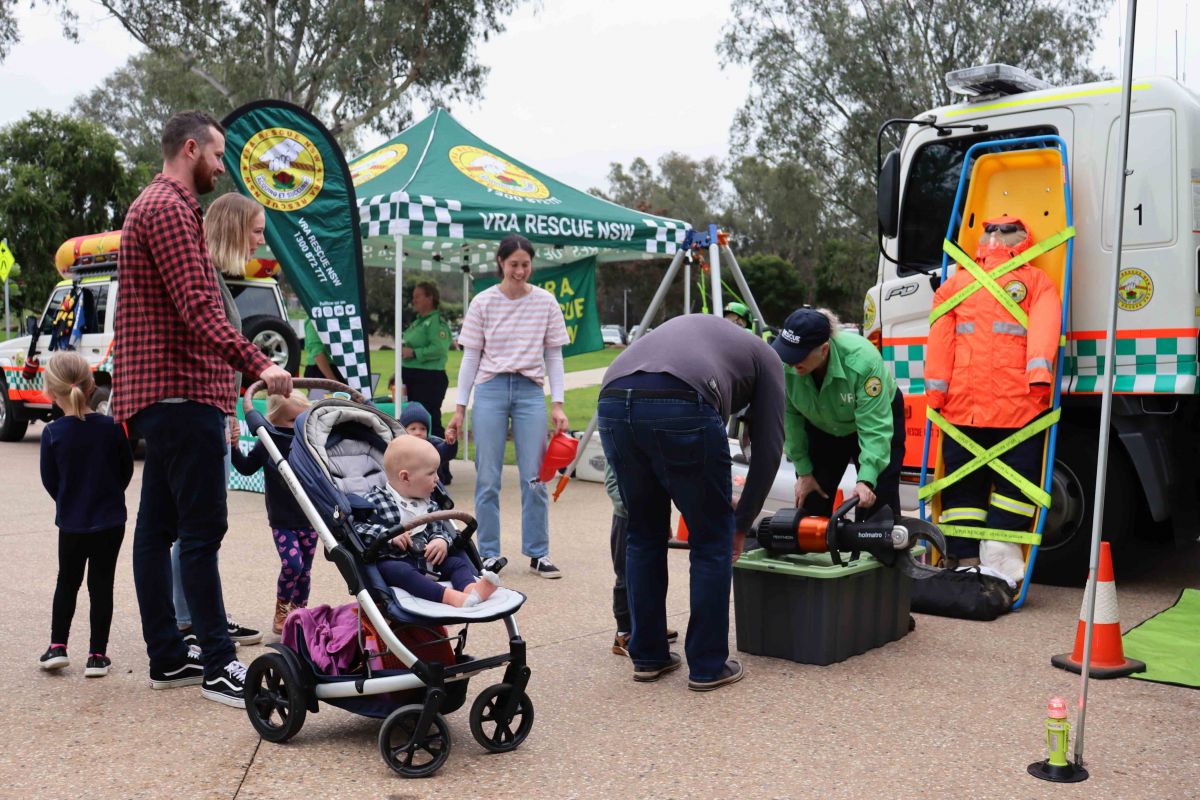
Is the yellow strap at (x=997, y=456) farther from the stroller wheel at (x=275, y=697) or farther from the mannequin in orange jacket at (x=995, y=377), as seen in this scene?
the stroller wheel at (x=275, y=697)

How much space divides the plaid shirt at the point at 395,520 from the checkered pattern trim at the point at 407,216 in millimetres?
4658

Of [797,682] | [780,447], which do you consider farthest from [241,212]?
[797,682]

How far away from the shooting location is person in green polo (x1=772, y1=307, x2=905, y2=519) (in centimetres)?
481

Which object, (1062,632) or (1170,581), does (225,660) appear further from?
(1170,581)

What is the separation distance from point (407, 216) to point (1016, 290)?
4434 mm

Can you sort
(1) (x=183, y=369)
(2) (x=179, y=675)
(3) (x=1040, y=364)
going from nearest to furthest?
1. (1) (x=183, y=369)
2. (2) (x=179, y=675)
3. (3) (x=1040, y=364)

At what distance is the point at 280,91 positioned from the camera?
27312 millimetres

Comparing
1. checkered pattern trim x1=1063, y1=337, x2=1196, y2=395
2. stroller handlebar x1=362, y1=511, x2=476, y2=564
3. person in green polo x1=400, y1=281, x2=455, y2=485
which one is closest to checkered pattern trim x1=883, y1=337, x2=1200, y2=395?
checkered pattern trim x1=1063, y1=337, x2=1196, y2=395

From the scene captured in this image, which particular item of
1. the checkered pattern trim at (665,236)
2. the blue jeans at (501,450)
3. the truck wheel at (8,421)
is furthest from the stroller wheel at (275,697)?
the truck wheel at (8,421)

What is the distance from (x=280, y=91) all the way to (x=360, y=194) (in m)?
20.1

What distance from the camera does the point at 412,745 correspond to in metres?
3.40

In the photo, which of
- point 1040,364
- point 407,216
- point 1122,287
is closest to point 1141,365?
point 1122,287

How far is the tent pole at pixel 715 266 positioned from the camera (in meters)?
7.85

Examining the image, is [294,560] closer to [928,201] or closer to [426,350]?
[928,201]
